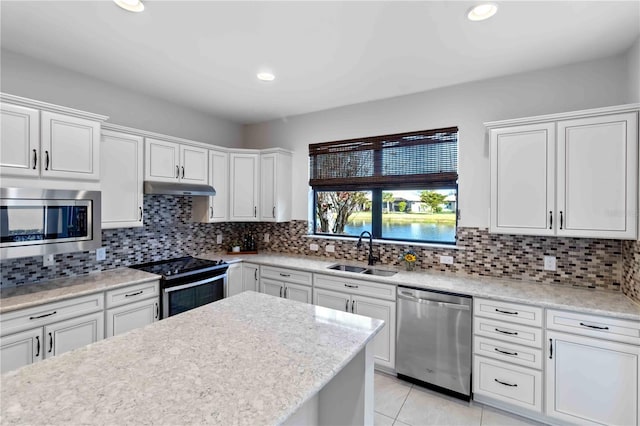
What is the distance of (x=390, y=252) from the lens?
3.43 m

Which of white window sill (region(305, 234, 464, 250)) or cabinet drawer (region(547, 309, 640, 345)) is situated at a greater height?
white window sill (region(305, 234, 464, 250))

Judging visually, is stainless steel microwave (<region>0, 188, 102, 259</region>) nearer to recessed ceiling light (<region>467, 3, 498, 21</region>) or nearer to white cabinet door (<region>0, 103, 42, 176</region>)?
white cabinet door (<region>0, 103, 42, 176</region>)

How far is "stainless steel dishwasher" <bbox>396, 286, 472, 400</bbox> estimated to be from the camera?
2.48 m

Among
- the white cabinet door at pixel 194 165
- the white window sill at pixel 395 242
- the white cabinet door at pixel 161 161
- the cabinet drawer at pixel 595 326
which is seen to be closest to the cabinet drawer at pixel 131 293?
the white cabinet door at pixel 161 161

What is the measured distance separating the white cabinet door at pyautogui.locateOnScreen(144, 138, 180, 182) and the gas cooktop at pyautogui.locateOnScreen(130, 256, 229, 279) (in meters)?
0.92

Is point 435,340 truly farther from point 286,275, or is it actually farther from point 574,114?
point 574,114

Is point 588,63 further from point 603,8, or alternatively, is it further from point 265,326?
point 265,326

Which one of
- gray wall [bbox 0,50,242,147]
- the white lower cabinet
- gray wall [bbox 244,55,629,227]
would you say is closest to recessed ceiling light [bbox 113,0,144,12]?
gray wall [bbox 0,50,242,147]

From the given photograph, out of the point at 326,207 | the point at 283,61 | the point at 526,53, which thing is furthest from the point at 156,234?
the point at 526,53

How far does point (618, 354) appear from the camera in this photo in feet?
6.54

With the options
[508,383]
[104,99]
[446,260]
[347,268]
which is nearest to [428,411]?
[508,383]

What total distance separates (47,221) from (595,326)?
13.0ft

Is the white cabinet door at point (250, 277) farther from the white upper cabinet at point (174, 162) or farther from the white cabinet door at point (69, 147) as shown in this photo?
the white cabinet door at point (69, 147)

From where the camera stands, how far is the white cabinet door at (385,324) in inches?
111
